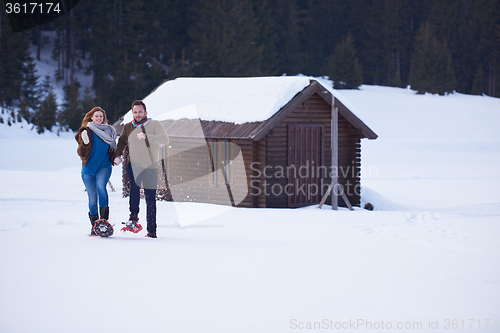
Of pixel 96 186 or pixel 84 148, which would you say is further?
pixel 96 186

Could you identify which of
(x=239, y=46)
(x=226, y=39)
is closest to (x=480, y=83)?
(x=239, y=46)

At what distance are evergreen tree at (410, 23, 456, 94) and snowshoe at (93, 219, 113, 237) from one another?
4322 centimetres

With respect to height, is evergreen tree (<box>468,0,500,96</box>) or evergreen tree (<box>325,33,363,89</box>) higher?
evergreen tree (<box>468,0,500,96</box>)

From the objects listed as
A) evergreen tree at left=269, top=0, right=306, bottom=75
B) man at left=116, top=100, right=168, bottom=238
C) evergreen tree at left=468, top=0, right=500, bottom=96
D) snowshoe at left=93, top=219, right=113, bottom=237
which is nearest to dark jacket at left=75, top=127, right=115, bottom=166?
man at left=116, top=100, right=168, bottom=238

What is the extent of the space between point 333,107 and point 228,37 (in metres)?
35.0

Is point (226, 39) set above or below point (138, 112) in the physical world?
above

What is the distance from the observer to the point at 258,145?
14.4 m

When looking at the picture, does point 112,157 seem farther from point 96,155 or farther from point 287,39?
point 287,39

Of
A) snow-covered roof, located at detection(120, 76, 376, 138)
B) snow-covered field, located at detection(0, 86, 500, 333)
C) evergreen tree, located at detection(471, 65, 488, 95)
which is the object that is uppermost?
evergreen tree, located at detection(471, 65, 488, 95)

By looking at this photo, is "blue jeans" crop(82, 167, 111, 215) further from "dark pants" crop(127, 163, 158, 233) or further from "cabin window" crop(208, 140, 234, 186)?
"cabin window" crop(208, 140, 234, 186)

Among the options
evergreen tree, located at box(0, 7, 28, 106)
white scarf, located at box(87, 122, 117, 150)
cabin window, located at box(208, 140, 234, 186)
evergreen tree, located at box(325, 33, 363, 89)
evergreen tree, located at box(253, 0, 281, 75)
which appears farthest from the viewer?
evergreen tree, located at box(253, 0, 281, 75)

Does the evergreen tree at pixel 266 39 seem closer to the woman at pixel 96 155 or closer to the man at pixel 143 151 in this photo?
the man at pixel 143 151

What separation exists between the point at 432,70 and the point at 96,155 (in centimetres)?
4357

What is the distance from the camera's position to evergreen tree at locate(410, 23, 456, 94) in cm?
4722
